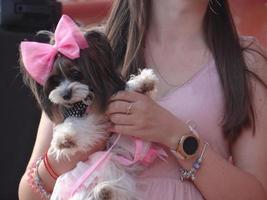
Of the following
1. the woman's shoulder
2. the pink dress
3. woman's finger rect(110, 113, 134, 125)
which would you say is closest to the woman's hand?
woman's finger rect(110, 113, 134, 125)

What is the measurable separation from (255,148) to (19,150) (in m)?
1.39

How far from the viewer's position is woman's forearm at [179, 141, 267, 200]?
1.65m

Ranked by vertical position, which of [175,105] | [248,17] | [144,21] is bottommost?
[248,17]

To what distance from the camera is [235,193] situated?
168cm

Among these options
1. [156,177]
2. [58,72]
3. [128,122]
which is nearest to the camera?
[58,72]

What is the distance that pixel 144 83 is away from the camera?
1.54m

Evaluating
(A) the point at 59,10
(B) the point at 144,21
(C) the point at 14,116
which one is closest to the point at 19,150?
(C) the point at 14,116

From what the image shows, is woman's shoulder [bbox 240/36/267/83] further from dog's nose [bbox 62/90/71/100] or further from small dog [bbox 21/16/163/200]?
dog's nose [bbox 62/90/71/100]

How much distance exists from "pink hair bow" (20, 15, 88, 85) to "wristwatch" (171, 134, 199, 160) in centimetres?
37

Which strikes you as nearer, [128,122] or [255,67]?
[128,122]

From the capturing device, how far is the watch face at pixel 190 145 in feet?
5.26

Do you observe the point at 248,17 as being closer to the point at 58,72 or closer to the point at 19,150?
the point at 19,150

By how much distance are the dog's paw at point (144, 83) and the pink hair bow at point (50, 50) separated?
17cm

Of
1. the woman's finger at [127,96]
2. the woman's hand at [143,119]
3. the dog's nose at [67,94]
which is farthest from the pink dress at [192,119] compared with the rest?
the dog's nose at [67,94]
